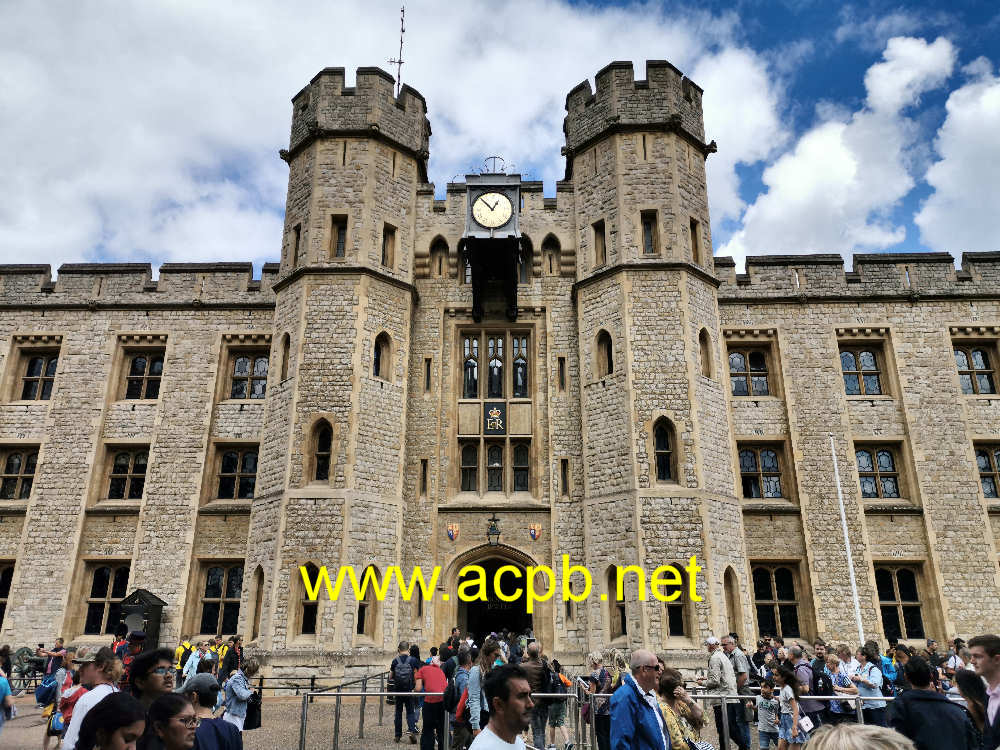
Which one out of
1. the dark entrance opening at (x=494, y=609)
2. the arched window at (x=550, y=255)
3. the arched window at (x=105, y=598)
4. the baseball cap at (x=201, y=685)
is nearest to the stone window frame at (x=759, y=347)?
the arched window at (x=550, y=255)

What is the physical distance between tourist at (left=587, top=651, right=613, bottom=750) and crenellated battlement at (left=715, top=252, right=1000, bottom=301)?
11.4 metres

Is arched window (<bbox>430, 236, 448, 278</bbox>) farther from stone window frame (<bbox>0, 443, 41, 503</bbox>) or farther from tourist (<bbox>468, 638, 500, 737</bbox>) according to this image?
tourist (<bbox>468, 638, 500, 737</bbox>)

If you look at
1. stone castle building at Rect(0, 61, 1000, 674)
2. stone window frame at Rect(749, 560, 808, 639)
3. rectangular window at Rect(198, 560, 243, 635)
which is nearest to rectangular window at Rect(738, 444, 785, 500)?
stone castle building at Rect(0, 61, 1000, 674)

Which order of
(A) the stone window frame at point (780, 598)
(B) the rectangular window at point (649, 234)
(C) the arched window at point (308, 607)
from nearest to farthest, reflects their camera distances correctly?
1. (C) the arched window at point (308, 607)
2. (A) the stone window frame at point (780, 598)
3. (B) the rectangular window at point (649, 234)

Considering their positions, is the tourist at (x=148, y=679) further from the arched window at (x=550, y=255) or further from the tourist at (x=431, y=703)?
the arched window at (x=550, y=255)

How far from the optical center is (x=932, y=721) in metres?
4.39

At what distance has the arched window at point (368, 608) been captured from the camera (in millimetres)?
14000

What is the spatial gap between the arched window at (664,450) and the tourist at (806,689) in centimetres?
596

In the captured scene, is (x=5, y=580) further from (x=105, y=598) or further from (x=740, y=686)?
(x=740, y=686)

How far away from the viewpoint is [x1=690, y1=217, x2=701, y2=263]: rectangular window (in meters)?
16.7

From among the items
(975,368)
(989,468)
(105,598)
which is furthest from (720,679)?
(105,598)

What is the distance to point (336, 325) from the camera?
15.7 meters

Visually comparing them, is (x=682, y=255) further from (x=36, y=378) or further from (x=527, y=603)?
(x=36, y=378)

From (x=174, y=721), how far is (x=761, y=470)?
15345 mm
